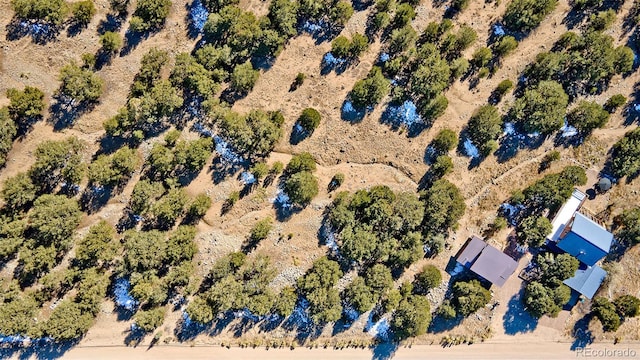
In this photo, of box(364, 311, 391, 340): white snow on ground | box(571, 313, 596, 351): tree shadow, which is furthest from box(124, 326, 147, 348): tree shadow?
box(571, 313, 596, 351): tree shadow

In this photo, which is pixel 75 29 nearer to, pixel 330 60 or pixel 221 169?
pixel 221 169

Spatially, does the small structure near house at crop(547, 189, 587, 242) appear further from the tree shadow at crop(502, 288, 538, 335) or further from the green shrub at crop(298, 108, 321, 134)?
the green shrub at crop(298, 108, 321, 134)

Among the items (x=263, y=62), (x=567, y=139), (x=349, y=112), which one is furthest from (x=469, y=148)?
(x=263, y=62)

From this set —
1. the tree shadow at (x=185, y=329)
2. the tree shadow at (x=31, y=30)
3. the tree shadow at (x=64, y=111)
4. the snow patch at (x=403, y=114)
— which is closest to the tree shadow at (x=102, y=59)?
the tree shadow at (x=64, y=111)

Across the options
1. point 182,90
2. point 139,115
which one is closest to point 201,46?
point 182,90

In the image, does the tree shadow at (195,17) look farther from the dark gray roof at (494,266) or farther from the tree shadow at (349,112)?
Result: the dark gray roof at (494,266)

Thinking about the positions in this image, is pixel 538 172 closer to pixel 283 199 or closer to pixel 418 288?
pixel 418 288
